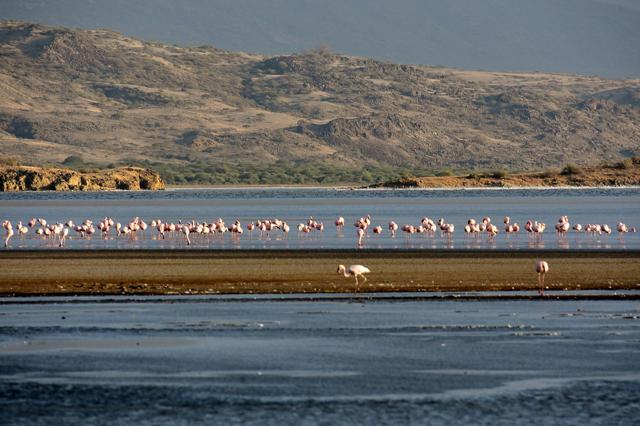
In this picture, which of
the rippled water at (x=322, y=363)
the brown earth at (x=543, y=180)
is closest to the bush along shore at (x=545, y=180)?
→ the brown earth at (x=543, y=180)

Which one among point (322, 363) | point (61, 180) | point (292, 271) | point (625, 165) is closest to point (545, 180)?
point (625, 165)

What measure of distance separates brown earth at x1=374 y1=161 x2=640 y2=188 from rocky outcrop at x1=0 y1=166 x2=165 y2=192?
1211 inches

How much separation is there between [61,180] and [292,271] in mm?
133381

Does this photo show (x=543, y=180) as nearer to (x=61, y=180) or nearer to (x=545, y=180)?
(x=545, y=180)

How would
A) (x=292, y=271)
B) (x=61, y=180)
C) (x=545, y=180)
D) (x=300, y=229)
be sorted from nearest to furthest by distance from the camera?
(x=292, y=271)
(x=300, y=229)
(x=545, y=180)
(x=61, y=180)

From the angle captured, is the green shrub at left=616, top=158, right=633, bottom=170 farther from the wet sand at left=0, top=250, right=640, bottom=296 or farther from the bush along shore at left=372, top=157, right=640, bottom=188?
the wet sand at left=0, top=250, right=640, bottom=296

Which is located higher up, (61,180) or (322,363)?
(61,180)

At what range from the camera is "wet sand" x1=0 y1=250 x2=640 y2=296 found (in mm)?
34562

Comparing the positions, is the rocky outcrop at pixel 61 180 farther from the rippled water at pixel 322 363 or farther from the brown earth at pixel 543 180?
the rippled water at pixel 322 363

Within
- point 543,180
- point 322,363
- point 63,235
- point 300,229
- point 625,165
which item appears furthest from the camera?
point 625,165

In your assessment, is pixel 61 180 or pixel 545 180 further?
pixel 61 180

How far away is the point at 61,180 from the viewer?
16938cm

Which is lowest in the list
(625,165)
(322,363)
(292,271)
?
(322,363)

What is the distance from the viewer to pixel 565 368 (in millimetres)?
22188
